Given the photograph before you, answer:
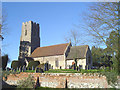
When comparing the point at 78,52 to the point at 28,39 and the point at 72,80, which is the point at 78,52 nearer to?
the point at 72,80

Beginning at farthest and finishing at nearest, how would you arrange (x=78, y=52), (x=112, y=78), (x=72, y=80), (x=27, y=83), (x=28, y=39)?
(x=28, y=39) → (x=78, y=52) → (x=27, y=83) → (x=72, y=80) → (x=112, y=78)

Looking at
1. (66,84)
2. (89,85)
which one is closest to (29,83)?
(66,84)

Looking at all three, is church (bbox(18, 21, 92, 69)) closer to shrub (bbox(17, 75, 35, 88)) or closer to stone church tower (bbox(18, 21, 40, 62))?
stone church tower (bbox(18, 21, 40, 62))

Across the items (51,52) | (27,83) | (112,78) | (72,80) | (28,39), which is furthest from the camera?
(28,39)

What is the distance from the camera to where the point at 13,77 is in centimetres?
1809

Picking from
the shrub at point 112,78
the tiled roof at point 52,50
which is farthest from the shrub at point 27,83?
the tiled roof at point 52,50

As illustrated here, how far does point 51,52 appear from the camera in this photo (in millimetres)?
33188

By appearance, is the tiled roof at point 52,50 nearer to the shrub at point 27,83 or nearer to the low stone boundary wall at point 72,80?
the low stone boundary wall at point 72,80

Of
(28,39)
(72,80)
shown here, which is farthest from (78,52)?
(28,39)

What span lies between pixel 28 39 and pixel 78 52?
16.8 meters

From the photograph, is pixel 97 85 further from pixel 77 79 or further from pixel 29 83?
pixel 29 83

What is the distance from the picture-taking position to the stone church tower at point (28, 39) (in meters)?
39.2

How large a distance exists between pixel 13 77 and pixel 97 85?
10743 millimetres

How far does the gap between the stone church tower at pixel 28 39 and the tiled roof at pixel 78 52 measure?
13.2 meters
